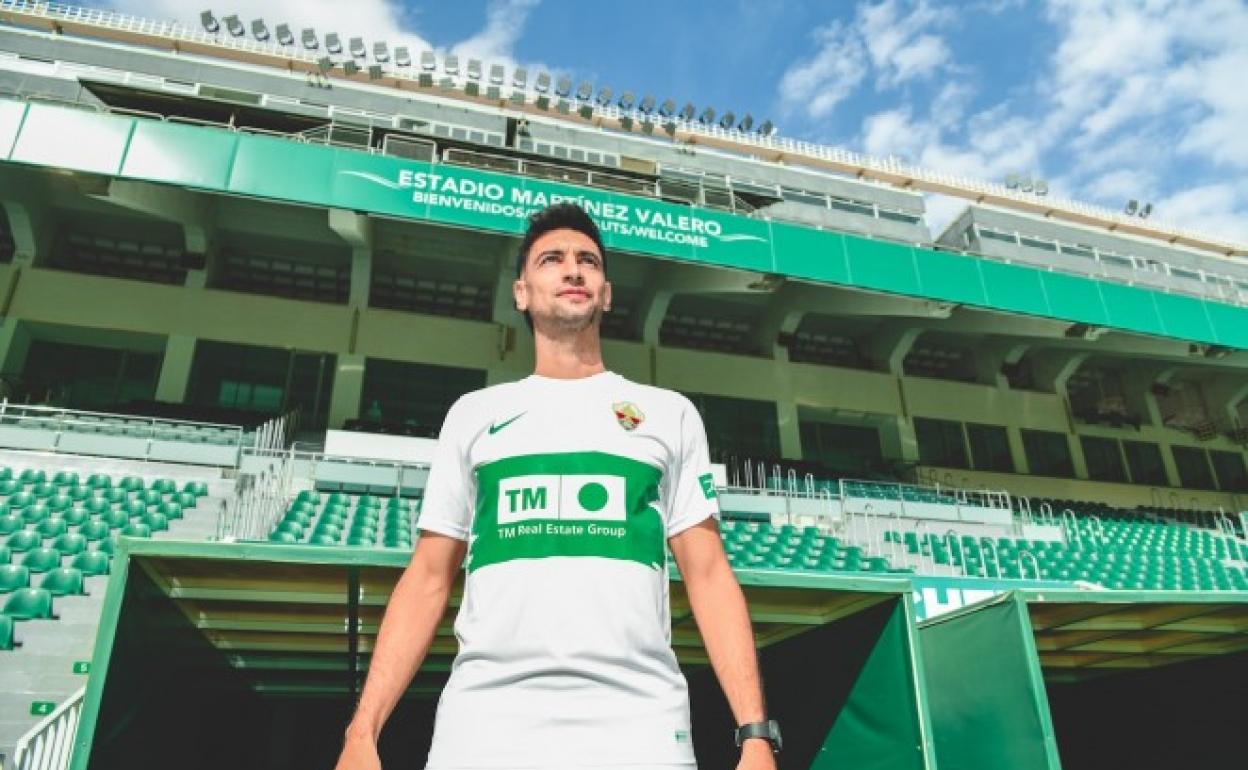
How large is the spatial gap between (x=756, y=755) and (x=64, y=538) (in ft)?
34.7

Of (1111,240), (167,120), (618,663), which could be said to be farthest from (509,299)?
(1111,240)

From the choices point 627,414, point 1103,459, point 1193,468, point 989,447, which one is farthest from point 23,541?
point 1193,468

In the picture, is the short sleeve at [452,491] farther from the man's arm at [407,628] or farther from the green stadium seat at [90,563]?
the green stadium seat at [90,563]

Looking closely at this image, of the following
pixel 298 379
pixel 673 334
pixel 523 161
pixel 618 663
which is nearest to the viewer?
pixel 618 663

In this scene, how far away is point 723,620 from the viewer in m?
1.77

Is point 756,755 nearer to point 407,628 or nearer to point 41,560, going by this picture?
point 407,628

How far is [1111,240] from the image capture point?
32250mm

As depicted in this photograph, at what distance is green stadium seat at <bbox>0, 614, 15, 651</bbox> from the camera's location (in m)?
6.60

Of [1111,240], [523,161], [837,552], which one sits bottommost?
[837,552]

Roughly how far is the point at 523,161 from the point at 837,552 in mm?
11556

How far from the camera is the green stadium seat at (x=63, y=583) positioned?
791 cm

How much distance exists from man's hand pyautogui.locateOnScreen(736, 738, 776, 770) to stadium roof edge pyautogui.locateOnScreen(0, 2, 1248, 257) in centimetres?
2762

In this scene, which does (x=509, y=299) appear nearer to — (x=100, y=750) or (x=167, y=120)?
(x=167, y=120)

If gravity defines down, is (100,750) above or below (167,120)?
below
